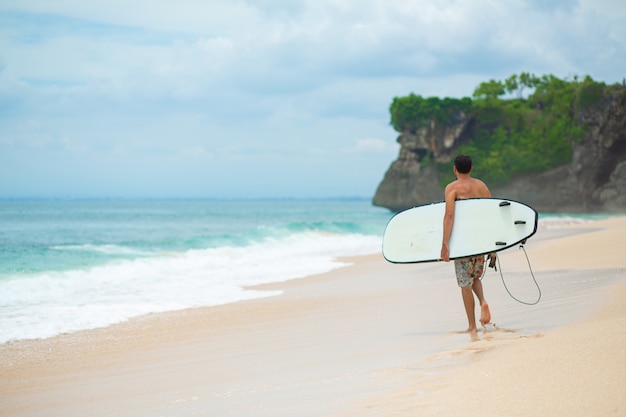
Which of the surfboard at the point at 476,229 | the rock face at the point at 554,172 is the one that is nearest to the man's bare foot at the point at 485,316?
the surfboard at the point at 476,229

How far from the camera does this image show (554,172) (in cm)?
5450

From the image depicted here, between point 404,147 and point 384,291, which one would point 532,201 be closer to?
point 404,147

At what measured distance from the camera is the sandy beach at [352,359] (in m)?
2.73

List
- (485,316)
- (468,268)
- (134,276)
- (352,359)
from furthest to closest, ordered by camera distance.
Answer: (134,276) < (468,268) < (485,316) < (352,359)

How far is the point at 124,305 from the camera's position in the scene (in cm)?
764

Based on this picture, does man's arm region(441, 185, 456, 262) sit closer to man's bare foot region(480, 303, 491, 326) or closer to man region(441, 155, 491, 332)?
man region(441, 155, 491, 332)

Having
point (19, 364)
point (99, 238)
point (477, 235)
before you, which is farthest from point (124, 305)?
point (99, 238)

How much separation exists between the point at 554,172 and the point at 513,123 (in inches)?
241

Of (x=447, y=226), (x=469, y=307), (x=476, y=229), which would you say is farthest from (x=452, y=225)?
(x=469, y=307)

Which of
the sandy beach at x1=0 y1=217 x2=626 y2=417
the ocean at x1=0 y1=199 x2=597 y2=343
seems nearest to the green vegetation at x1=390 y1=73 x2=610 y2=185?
the ocean at x1=0 y1=199 x2=597 y2=343

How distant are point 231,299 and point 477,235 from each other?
13.5 ft

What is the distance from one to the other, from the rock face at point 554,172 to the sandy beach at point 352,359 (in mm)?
47461

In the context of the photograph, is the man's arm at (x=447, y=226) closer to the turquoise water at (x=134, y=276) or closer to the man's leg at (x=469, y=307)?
the man's leg at (x=469, y=307)

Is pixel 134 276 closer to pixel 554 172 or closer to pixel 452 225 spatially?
pixel 452 225
